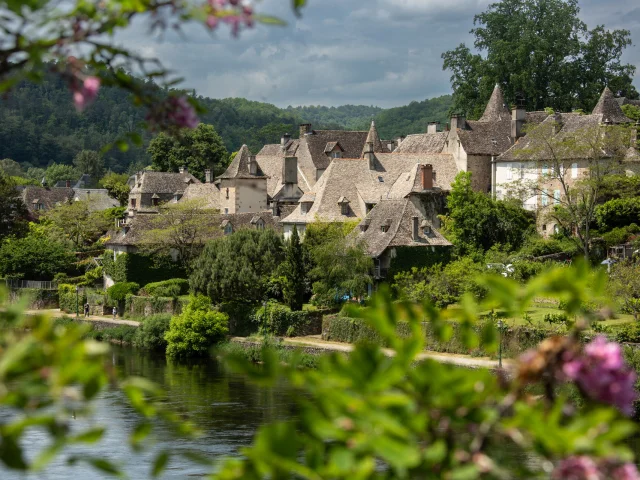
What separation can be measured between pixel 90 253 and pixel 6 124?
120199 mm

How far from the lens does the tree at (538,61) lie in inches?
3312

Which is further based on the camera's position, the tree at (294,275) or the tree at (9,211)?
the tree at (9,211)

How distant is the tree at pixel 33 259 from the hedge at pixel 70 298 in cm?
322

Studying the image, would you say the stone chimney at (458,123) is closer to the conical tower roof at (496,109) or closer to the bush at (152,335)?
the conical tower roof at (496,109)

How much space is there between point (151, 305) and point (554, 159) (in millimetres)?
22767

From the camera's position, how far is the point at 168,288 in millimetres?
58531

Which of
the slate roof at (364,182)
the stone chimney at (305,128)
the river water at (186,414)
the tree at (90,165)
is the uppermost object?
the tree at (90,165)

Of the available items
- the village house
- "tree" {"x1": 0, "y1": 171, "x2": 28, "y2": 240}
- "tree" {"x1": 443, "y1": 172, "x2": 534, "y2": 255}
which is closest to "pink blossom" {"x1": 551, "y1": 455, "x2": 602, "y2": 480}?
the village house

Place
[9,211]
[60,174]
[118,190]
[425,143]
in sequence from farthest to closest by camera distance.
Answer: [60,174] → [118,190] → [9,211] → [425,143]

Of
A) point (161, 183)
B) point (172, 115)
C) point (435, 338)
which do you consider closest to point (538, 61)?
point (161, 183)

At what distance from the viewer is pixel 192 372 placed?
4509 centimetres

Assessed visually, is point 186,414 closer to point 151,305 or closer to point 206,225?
point 151,305

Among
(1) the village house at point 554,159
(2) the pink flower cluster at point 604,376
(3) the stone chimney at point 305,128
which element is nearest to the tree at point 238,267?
(1) the village house at point 554,159

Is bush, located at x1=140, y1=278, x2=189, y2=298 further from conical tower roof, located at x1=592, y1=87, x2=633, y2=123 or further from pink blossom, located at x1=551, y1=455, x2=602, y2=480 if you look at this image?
pink blossom, located at x1=551, y1=455, x2=602, y2=480
